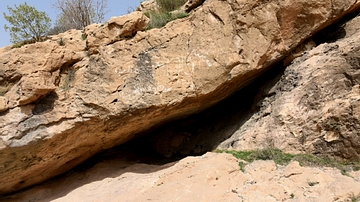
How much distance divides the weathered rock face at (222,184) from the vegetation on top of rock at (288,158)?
0.13m

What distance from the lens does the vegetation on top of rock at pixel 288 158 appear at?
472cm

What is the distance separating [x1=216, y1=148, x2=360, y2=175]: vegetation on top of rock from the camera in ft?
15.5

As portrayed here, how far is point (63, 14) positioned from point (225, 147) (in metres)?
10.1

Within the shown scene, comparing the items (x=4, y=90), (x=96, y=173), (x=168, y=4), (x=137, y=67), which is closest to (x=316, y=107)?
(x=137, y=67)

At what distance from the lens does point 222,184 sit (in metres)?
4.73

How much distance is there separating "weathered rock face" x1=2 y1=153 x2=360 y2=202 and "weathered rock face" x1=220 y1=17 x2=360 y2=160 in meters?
0.59

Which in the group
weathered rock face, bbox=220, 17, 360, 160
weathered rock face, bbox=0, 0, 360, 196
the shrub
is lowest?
weathered rock face, bbox=220, 17, 360, 160

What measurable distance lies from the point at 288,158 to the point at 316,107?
43.9 inches

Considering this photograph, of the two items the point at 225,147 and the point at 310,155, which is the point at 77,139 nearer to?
the point at 225,147

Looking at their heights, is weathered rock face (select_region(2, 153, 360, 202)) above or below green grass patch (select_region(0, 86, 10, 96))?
below

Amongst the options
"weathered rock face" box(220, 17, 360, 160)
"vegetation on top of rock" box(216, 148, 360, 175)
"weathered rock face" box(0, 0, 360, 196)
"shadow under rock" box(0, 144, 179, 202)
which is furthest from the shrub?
"vegetation on top of rock" box(216, 148, 360, 175)

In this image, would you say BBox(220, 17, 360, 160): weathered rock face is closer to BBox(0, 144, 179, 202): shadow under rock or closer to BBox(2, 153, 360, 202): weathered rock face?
BBox(2, 153, 360, 202): weathered rock face

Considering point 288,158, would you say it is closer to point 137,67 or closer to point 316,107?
point 316,107

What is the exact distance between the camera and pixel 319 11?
5.86 meters
